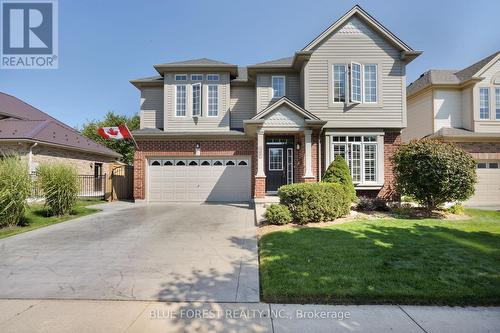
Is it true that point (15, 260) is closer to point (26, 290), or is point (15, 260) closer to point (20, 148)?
point (26, 290)

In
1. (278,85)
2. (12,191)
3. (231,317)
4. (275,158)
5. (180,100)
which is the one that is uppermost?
(278,85)

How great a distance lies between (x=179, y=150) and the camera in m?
14.5

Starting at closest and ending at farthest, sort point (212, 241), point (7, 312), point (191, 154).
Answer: point (7, 312) → point (212, 241) → point (191, 154)

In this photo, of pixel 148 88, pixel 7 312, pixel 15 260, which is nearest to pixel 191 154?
pixel 148 88

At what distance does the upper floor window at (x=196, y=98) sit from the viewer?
14.7 metres

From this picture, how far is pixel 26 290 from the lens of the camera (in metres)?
4.11

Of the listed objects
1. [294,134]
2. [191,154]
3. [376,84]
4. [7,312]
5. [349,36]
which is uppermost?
[349,36]

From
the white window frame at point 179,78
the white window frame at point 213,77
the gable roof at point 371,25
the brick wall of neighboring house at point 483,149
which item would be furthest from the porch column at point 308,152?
the brick wall of neighboring house at point 483,149

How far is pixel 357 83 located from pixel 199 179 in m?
9.11

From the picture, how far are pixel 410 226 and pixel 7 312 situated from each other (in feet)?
29.0

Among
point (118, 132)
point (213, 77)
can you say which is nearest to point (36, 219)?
point (118, 132)

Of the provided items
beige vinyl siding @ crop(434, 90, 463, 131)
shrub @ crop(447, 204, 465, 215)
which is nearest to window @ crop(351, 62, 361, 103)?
beige vinyl siding @ crop(434, 90, 463, 131)

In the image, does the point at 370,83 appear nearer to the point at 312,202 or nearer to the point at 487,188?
the point at 312,202

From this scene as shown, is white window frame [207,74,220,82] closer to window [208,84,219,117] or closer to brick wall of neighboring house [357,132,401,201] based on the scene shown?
A: window [208,84,219,117]
